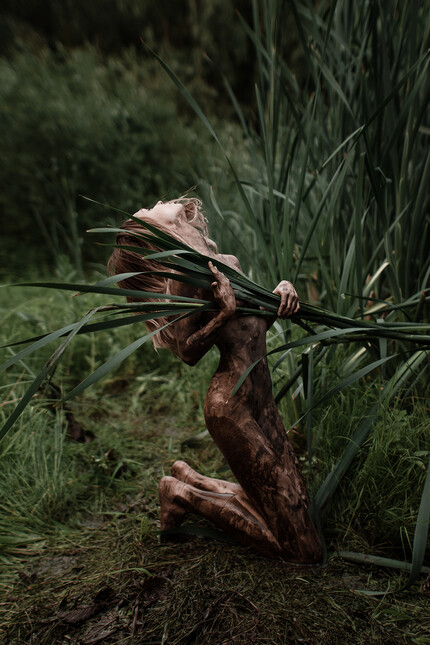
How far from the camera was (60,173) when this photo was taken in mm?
6477

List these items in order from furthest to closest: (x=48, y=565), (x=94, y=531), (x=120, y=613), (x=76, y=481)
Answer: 1. (x=76, y=481)
2. (x=94, y=531)
3. (x=48, y=565)
4. (x=120, y=613)

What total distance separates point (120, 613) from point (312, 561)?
1.90ft

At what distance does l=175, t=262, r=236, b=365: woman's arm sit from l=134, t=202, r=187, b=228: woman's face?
0.92ft

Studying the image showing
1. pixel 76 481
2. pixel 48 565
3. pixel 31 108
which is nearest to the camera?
pixel 48 565

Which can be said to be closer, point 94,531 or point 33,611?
point 33,611

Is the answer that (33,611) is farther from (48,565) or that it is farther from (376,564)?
(376,564)

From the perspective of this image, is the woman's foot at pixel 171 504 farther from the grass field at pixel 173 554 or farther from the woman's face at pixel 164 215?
the woman's face at pixel 164 215

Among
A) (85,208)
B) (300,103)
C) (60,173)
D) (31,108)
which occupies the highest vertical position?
(300,103)

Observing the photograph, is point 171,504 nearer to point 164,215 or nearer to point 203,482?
point 203,482

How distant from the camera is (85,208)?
21.6ft

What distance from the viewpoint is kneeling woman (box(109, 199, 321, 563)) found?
5.00 ft

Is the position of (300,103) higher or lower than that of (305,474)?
higher

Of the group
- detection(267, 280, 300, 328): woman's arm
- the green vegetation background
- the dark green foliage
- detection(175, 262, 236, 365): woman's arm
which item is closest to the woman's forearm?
detection(175, 262, 236, 365): woman's arm

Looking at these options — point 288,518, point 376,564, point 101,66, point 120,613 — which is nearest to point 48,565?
point 120,613
